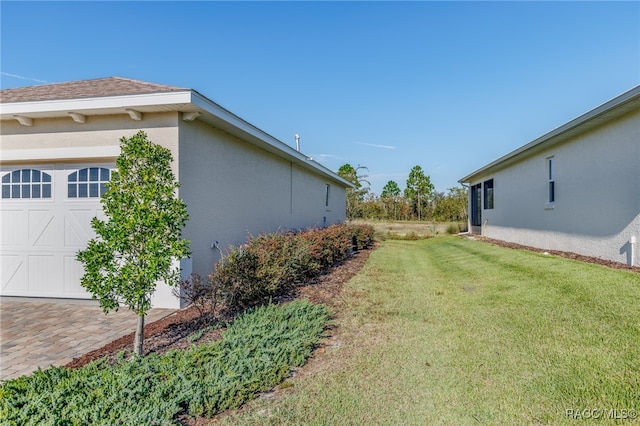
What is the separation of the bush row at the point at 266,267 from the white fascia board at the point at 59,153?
9.81ft

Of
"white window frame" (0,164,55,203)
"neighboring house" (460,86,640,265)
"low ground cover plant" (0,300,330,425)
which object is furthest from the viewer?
"neighboring house" (460,86,640,265)

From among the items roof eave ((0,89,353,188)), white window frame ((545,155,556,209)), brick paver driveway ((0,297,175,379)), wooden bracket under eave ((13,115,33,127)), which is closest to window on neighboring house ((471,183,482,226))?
white window frame ((545,155,556,209))

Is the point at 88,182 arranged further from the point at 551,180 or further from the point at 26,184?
the point at 551,180

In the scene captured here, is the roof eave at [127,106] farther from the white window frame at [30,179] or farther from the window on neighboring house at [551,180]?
the window on neighboring house at [551,180]

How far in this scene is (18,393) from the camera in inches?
111

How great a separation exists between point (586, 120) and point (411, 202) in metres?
29.8

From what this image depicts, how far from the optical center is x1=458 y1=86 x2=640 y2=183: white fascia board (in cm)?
652

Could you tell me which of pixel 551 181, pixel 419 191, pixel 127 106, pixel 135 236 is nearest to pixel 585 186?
pixel 551 181

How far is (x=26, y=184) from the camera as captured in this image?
6.93 meters

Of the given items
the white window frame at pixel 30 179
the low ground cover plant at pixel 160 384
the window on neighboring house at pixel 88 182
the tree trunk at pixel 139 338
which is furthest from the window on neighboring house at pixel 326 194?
the tree trunk at pixel 139 338

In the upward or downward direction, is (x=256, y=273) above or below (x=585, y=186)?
below

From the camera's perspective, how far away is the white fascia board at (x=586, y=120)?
652 cm

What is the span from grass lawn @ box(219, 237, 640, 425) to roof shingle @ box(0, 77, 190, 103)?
16.2ft

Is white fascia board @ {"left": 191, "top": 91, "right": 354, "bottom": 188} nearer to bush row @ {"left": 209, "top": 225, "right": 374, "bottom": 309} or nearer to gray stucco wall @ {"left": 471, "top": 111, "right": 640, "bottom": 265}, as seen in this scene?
bush row @ {"left": 209, "top": 225, "right": 374, "bottom": 309}
